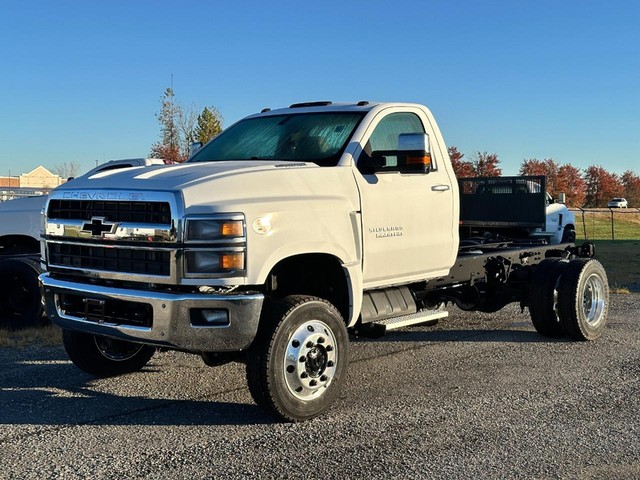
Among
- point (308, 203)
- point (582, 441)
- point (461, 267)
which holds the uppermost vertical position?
point (308, 203)

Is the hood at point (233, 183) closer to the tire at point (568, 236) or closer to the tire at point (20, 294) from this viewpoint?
the tire at point (20, 294)

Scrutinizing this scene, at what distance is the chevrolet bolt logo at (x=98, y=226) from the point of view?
524 cm

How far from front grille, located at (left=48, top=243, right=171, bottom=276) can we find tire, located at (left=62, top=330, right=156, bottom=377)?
97cm

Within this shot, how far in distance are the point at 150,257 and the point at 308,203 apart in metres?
1.15

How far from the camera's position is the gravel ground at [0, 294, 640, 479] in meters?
4.52

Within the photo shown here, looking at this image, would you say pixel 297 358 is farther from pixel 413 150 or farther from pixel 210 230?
pixel 413 150

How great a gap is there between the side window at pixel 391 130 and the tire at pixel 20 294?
4650 mm

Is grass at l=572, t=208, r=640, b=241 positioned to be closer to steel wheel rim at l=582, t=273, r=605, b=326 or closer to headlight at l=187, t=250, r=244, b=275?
steel wheel rim at l=582, t=273, r=605, b=326

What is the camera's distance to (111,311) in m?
5.29

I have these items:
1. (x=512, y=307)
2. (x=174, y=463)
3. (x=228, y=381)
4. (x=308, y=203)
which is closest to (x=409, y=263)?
(x=308, y=203)

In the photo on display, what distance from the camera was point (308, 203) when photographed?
5457 mm

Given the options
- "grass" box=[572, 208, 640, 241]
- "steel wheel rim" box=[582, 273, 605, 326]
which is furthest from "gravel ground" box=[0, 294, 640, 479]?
"grass" box=[572, 208, 640, 241]

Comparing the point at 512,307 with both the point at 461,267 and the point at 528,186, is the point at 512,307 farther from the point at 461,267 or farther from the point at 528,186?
the point at 461,267

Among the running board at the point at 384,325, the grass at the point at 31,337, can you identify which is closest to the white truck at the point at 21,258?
the grass at the point at 31,337
